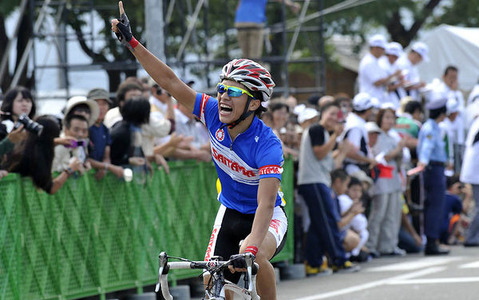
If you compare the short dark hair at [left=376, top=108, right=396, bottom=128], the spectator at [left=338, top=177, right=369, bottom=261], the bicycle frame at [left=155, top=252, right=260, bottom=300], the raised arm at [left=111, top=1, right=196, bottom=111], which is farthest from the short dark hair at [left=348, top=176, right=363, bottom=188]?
the bicycle frame at [left=155, top=252, right=260, bottom=300]

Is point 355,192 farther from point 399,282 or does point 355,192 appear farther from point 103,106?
point 103,106

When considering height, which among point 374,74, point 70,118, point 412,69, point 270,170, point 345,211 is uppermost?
point 412,69

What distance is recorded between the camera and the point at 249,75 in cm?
667

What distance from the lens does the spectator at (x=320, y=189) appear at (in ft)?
44.4

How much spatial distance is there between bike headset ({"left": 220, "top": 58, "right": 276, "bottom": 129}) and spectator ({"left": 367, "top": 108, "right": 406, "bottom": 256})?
9.21 meters

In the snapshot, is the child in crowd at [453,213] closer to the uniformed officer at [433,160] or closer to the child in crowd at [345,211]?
the uniformed officer at [433,160]

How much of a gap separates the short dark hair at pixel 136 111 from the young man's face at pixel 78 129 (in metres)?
0.77

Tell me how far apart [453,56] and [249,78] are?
59.3 ft

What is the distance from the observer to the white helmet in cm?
666

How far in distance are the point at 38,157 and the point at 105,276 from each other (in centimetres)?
176

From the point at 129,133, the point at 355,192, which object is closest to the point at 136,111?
the point at 129,133

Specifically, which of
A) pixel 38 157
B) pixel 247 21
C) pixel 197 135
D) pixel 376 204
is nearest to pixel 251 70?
pixel 38 157

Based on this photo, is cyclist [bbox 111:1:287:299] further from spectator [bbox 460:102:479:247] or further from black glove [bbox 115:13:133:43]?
spectator [bbox 460:102:479:247]

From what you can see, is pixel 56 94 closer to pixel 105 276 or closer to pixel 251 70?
pixel 105 276
